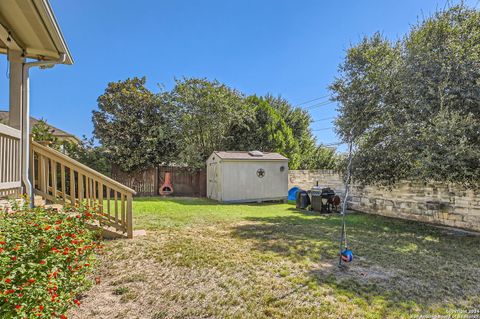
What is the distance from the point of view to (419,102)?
20.3 feet

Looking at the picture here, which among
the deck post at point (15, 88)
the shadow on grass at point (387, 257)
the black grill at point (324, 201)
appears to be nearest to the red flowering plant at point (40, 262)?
the deck post at point (15, 88)

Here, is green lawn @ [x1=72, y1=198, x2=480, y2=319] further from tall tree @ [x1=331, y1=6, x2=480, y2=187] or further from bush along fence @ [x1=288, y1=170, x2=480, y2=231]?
tall tree @ [x1=331, y1=6, x2=480, y2=187]

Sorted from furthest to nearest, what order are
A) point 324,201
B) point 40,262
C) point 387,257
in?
point 324,201, point 387,257, point 40,262

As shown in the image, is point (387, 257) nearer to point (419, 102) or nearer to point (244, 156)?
point (419, 102)

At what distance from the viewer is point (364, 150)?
25.0 feet

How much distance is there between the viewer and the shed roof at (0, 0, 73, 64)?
121 inches

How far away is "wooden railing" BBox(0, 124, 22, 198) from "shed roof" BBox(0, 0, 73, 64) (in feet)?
4.47

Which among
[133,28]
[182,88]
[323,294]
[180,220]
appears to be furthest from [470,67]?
[182,88]

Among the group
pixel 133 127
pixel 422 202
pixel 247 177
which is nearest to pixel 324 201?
pixel 422 202

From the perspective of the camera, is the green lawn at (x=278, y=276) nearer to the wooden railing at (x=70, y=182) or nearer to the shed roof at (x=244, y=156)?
the wooden railing at (x=70, y=182)

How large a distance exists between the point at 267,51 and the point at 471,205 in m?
10.4

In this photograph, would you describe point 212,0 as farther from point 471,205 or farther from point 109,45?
point 471,205

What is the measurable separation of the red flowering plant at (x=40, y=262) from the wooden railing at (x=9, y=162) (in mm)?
844

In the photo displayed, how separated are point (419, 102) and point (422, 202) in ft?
9.93
